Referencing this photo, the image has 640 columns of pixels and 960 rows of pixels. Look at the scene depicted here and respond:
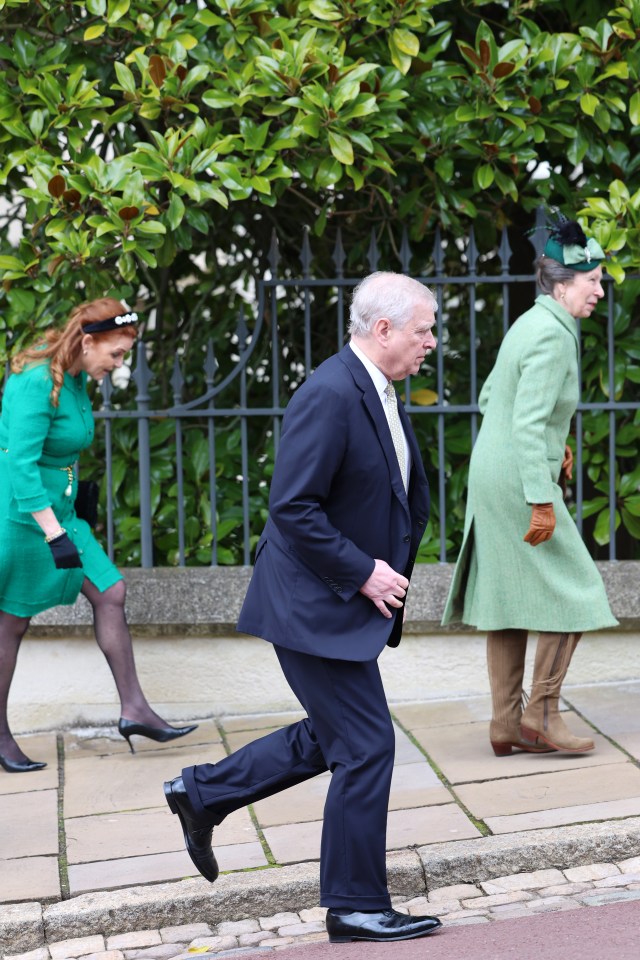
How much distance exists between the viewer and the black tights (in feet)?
16.4

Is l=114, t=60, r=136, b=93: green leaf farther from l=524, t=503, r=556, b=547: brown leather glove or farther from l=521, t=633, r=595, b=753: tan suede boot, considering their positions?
l=521, t=633, r=595, b=753: tan suede boot

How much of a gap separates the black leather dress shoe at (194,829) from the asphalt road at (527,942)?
0.34m

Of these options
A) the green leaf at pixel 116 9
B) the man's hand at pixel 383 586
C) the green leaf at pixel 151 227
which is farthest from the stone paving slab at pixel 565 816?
the green leaf at pixel 116 9

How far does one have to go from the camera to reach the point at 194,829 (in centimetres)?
371

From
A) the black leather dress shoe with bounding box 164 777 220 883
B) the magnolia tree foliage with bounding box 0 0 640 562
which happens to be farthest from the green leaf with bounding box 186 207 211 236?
the black leather dress shoe with bounding box 164 777 220 883

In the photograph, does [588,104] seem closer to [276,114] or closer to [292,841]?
[276,114]

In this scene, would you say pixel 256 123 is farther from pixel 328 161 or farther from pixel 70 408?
pixel 70 408

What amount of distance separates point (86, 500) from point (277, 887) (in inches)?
73.1

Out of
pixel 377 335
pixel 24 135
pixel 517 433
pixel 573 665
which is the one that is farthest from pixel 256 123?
pixel 573 665

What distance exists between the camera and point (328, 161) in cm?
511

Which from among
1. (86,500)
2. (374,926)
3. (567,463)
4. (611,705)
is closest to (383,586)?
(374,926)

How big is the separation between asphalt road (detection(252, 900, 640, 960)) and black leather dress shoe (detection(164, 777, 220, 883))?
344 millimetres

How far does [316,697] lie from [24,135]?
2.75 meters

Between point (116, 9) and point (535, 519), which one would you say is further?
point (116, 9)
